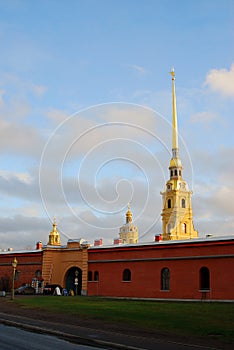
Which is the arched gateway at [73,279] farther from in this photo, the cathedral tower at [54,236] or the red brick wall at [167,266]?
the cathedral tower at [54,236]

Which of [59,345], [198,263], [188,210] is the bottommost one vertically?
[59,345]

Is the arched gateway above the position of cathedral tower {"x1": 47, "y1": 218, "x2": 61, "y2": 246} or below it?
below

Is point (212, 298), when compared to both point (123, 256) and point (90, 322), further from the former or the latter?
point (90, 322)

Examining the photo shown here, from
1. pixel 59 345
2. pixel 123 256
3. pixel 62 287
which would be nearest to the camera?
pixel 59 345

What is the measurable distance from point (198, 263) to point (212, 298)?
349cm

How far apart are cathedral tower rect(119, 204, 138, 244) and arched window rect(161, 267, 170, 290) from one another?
257ft

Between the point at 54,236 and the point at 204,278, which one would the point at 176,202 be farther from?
the point at 204,278

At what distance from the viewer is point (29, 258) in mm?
59750

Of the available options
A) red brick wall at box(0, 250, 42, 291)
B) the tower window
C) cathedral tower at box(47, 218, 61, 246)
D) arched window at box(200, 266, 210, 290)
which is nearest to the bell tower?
cathedral tower at box(47, 218, 61, 246)

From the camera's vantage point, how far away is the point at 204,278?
43.2 metres

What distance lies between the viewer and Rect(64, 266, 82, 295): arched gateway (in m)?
56.7

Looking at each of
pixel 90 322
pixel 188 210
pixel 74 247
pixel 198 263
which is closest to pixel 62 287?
pixel 74 247

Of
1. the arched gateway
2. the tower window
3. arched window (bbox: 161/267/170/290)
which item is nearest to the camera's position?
arched window (bbox: 161/267/170/290)

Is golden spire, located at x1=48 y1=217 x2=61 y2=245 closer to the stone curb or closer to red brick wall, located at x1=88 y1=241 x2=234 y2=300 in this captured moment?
red brick wall, located at x1=88 y1=241 x2=234 y2=300
